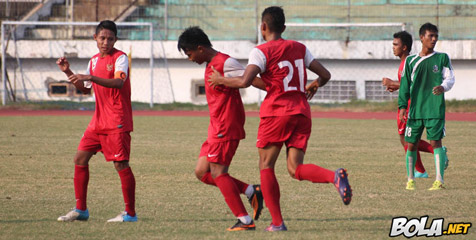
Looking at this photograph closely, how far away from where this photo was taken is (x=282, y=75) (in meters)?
6.41

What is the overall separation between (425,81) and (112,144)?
12.7ft

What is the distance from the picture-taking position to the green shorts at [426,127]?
30.0 feet

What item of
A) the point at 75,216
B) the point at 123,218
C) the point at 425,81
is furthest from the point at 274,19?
the point at 425,81

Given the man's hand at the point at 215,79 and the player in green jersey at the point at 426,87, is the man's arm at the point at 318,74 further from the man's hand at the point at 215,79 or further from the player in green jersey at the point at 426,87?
the player in green jersey at the point at 426,87

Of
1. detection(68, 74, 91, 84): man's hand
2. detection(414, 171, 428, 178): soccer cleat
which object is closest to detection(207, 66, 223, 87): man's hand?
detection(68, 74, 91, 84): man's hand

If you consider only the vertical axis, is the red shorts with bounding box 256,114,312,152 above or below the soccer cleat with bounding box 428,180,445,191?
above

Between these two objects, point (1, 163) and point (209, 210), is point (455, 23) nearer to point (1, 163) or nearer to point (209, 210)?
point (1, 163)

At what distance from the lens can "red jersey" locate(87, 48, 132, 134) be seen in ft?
23.0

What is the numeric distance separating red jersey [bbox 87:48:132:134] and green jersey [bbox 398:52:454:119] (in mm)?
3449

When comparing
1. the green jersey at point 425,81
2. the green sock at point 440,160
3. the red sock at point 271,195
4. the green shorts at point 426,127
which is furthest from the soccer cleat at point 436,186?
the red sock at point 271,195

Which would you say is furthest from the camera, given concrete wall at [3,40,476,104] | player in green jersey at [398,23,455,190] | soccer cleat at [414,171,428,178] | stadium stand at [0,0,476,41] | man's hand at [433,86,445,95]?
stadium stand at [0,0,476,41]

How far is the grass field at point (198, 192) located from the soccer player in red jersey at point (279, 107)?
1.47 feet

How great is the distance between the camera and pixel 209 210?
25.0ft

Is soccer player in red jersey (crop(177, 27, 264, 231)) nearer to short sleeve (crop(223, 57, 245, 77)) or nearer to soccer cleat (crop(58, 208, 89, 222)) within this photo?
short sleeve (crop(223, 57, 245, 77))
